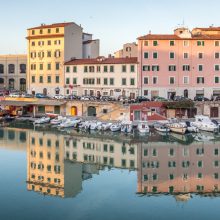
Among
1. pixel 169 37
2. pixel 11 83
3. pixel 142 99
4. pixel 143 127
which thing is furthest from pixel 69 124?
pixel 11 83

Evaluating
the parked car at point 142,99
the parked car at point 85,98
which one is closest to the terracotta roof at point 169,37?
the parked car at point 142,99

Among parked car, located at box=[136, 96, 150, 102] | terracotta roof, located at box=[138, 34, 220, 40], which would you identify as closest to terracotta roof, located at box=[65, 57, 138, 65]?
terracotta roof, located at box=[138, 34, 220, 40]

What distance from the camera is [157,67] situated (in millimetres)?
58625

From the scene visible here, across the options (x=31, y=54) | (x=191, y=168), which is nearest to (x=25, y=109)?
(x=31, y=54)

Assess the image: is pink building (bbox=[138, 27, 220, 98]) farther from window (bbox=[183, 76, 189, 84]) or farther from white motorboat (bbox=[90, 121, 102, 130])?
A: white motorboat (bbox=[90, 121, 102, 130])

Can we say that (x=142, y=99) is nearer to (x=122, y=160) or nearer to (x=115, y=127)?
(x=115, y=127)

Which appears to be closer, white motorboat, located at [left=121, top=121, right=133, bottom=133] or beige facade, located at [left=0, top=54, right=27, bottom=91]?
white motorboat, located at [left=121, top=121, right=133, bottom=133]

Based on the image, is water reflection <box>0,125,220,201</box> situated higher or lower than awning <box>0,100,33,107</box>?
lower

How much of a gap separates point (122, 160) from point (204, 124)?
1601 cm

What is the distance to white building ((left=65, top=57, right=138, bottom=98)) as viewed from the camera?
59147 millimetres

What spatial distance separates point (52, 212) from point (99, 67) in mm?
39465

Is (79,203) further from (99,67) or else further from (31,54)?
(31,54)

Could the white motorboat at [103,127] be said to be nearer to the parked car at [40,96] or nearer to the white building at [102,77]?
the white building at [102,77]

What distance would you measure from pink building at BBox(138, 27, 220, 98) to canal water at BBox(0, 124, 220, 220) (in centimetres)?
1296
